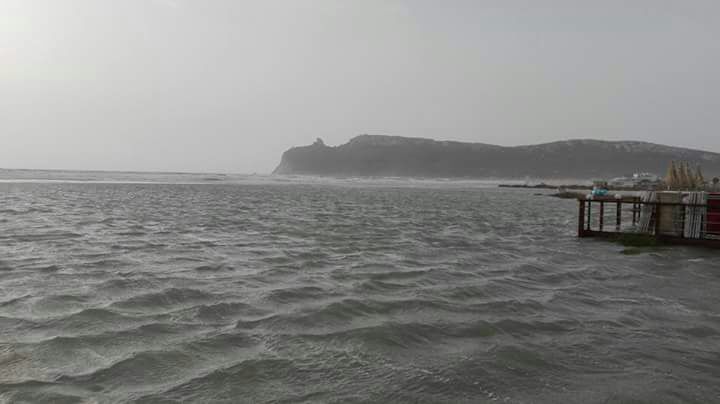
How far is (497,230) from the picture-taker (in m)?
21.6

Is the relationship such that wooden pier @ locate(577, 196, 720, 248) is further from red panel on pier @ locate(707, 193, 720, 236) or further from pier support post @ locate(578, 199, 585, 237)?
pier support post @ locate(578, 199, 585, 237)

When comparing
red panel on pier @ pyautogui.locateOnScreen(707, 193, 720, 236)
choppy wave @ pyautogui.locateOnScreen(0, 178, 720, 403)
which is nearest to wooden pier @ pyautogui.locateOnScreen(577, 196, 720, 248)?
red panel on pier @ pyautogui.locateOnScreen(707, 193, 720, 236)

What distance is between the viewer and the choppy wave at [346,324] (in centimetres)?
506

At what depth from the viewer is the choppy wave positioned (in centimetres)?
506

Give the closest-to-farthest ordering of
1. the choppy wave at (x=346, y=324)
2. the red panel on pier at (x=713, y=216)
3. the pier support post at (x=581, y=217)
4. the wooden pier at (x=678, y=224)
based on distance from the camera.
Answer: the choppy wave at (x=346, y=324)
the red panel on pier at (x=713, y=216)
the wooden pier at (x=678, y=224)
the pier support post at (x=581, y=217)

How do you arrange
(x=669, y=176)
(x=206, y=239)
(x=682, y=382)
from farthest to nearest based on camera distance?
(x=669, y=176) → (x=206, y=239) → (x=682, y=382)

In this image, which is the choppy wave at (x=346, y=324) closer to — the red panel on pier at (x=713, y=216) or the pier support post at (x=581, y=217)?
the red panel on pier at (x=713, y=216)

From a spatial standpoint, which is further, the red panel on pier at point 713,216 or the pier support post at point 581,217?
the pier support post at point 581,217

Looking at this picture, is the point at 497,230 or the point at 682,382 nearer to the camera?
the point at 682,382

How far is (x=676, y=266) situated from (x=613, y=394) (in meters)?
10.6

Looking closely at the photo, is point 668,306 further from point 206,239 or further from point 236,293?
point 206,239

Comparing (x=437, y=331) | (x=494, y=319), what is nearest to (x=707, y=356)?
(x=494, y=319)

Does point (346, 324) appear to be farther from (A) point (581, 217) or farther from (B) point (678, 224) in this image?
(B) point (678, 224)

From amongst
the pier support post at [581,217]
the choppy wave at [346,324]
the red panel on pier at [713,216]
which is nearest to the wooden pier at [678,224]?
the red panel on pier at [713,216]
